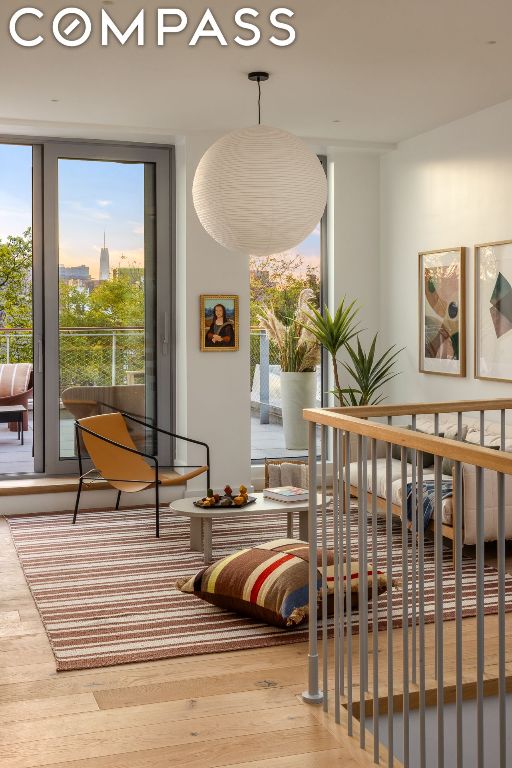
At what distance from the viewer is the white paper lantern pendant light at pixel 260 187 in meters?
4.71

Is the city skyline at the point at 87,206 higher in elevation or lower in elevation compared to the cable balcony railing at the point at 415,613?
higher

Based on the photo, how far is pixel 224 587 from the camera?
4.26 metres

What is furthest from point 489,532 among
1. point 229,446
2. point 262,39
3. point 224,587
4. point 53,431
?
point 53,431

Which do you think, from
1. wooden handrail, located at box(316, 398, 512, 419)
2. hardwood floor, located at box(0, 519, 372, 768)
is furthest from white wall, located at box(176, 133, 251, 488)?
wooden handrail, located at box(316, 398, 512, 419)

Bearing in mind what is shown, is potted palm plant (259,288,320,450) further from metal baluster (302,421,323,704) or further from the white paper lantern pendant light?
metal baluster (302,421,323,704)

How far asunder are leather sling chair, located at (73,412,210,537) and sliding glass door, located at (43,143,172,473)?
37cm

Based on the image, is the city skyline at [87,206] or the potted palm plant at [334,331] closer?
the city skyline at [87,206]

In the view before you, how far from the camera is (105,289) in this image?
23.5 ft

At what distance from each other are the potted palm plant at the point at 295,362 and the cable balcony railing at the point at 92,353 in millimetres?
1099

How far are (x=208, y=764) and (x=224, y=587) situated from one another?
141 centimetres

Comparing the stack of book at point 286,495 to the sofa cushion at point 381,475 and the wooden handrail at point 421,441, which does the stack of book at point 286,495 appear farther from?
the wooden handrail at point 421,441

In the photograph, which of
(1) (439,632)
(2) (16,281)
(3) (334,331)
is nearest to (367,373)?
(3) (334,331)

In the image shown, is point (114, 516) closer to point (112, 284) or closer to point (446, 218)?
point (112, 284)

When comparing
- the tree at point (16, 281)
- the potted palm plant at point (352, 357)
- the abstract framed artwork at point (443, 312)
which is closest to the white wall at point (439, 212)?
the abstract framed artwork at point (443, 312)
